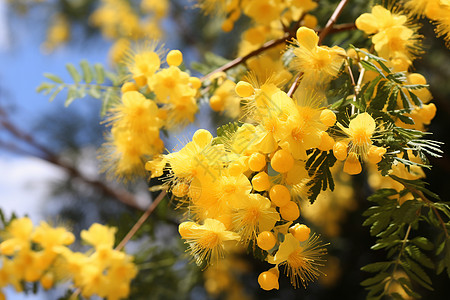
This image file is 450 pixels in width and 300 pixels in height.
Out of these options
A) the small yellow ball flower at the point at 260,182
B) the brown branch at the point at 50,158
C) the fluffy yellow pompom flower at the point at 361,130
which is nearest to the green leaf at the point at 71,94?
the small yellow ball flower at the point at 260,182

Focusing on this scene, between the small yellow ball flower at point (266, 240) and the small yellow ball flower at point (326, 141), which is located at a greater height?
the small yellow ball flower at point (326, 141)

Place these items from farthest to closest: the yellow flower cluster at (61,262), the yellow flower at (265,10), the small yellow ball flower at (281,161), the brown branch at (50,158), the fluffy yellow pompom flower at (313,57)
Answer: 1. the brown branch at (50,158)
2. the yellow flower cluster at (61,262)
3. the yellow flower at (265,10)
4. the fluffy yellow pompom flower at (313,57)
5. the small yellow ball flower at (281,161)

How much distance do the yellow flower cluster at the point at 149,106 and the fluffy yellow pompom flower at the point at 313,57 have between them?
0.31 m

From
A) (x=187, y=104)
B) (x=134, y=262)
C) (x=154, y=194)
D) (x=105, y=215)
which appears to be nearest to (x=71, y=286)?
(x=134, y=262)

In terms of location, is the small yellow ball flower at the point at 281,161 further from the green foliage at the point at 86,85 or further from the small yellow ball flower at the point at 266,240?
the green foliage at the point at 86,85

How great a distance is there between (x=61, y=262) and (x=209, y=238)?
2.88 feet

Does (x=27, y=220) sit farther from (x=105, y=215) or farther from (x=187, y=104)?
(x=105, y=215)

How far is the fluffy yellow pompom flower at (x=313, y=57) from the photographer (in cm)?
84

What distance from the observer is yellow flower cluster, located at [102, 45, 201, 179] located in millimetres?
1049

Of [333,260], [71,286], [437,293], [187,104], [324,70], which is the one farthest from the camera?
[333,260]

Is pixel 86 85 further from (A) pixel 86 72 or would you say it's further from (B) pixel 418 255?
(B) pixel 418 255

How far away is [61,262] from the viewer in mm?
1441

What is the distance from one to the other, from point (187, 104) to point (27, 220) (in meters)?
0.77

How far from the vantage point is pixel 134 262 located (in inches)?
62.9
